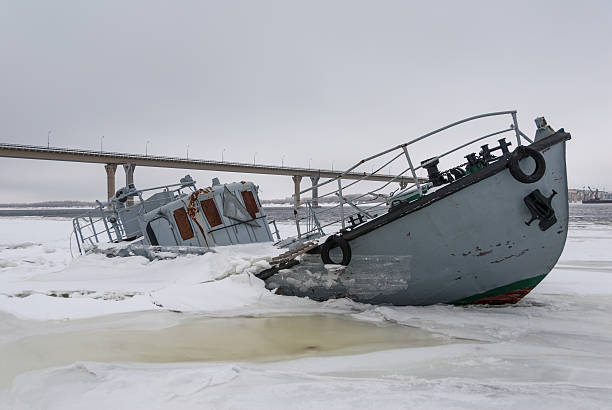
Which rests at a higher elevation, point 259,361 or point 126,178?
point 126,178

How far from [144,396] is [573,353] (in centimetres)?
428

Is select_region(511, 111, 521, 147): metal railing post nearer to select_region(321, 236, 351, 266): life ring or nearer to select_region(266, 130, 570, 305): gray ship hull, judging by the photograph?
select_region(266, 130, 570, 305): gray ship hull

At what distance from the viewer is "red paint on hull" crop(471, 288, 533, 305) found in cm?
598

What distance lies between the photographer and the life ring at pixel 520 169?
5379mm

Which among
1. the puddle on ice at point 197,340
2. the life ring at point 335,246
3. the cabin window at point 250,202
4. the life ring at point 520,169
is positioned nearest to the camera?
the puddle on ice at point 197,340

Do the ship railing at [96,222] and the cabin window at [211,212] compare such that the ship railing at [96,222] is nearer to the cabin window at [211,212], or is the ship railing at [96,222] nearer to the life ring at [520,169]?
the cabin window at [211,212]

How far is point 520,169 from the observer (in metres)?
5.39

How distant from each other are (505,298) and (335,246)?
8.81 ft

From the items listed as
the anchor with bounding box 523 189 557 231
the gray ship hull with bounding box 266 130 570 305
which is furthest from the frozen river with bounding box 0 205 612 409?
the anchor with bounding box 523 189 557 231

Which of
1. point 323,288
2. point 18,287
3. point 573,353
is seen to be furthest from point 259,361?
point 18,287

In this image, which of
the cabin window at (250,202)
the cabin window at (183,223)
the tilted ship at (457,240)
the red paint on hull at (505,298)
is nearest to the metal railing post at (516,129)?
the tilted ship at (457,240)

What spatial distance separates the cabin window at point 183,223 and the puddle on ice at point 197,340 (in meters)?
3.99

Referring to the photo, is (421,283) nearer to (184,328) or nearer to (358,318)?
(358,318)

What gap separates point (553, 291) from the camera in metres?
7.32
